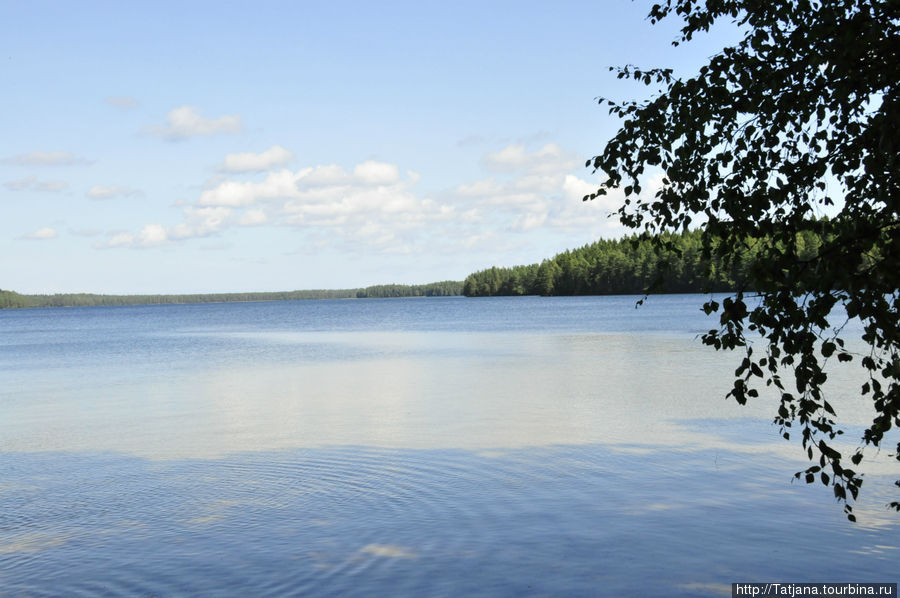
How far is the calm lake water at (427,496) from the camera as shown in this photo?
25.7ft

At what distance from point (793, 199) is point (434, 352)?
108ft

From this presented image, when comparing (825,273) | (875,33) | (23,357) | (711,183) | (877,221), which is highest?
(875,33)

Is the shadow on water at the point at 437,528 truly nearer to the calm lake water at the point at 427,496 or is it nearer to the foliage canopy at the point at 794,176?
the calm lake water at the point at 427,496

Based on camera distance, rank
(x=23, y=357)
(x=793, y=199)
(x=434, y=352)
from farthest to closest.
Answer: (x=23, y=357) < (x=434, y=352) < (x=793, y=199)

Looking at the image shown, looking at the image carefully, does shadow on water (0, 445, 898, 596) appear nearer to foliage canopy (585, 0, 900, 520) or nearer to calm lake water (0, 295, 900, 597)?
calm lake water (0, 295, 900, 597)

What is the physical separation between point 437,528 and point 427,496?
1.52m

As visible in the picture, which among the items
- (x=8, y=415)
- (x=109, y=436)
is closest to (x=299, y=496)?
(x=109, y=436)

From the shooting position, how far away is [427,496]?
10867 millimetres

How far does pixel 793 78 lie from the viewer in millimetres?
5016

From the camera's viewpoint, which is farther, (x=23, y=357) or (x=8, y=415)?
(x=23, y=357)

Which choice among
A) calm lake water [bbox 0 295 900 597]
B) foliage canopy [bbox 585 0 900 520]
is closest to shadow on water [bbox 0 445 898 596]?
calm lake water [bbox 0 295 900 597]

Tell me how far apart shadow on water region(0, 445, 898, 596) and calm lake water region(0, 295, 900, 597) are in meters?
0.03

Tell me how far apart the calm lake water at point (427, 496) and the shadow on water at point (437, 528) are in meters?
0.03

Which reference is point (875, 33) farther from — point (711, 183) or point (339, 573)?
point (339, 573)
